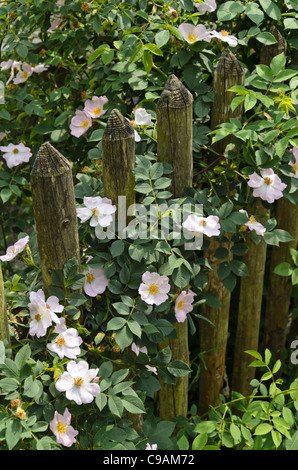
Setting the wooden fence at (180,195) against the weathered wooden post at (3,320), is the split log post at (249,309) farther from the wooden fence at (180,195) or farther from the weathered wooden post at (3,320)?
the weathered wooden post at (3,320)

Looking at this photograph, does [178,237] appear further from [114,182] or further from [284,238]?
[284,238]

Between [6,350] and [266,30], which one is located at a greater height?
[266,30]

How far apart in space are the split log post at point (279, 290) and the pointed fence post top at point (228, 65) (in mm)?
560

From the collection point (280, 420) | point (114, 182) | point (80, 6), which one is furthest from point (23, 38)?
point (280, 420)

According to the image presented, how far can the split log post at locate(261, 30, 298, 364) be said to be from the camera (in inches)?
77.7

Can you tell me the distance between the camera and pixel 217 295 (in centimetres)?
184

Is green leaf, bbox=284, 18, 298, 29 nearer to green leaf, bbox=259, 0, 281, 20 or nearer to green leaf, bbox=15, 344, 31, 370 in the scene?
green leaf, bbox=259, 0, 281, 20

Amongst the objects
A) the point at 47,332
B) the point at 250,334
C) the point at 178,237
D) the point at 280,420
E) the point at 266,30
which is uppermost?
the point at 266,30

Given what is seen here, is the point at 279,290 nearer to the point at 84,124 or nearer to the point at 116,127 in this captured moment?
the point at 84,124

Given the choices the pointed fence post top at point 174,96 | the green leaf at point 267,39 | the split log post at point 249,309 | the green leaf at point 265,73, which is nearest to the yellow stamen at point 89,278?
the pointed fence post top at point 174,96

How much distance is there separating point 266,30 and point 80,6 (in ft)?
1.89

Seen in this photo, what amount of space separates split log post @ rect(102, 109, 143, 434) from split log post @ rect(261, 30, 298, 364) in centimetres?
70

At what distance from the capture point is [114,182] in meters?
1.43

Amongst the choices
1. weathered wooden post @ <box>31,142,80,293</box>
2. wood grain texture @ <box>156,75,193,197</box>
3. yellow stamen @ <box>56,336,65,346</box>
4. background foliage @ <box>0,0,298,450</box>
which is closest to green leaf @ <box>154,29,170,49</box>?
background foliage @ <box>0,0,298,450</box>
